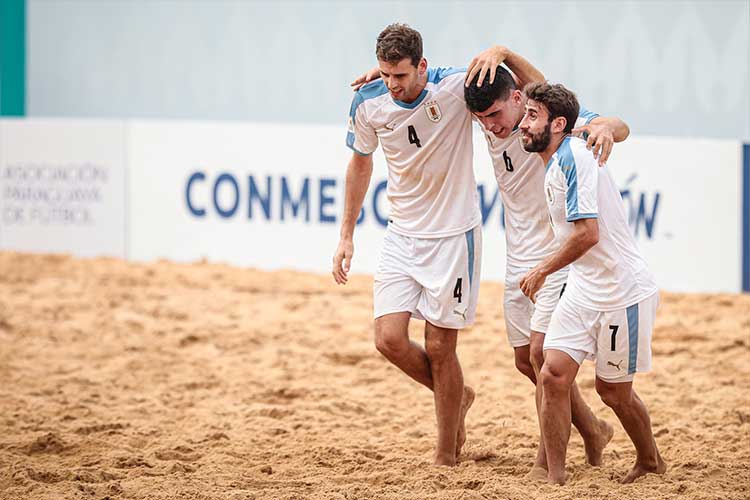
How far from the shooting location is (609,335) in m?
4.90

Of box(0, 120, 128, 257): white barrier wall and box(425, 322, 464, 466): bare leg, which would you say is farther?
box(0, 120, 128, 257): white barrier wall

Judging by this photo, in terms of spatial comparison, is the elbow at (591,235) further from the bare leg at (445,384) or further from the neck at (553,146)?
the bare leg at (445,384)

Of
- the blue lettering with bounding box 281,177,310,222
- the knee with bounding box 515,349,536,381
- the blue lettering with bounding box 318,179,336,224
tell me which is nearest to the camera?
the knee with bounding box 515,349,536,381

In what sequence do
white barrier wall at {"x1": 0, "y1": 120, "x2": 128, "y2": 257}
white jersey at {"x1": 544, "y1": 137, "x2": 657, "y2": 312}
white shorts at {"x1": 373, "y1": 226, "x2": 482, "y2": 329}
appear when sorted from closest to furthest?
white jersey at {"x1": 544, "y1": 137, "x2": 657, "y2": 312} → white shorts at {"x1": 373, "y1": 226, "x2": 482, "y2": 329} → white barrier wall at {"x1": 0, "y1": 120, "x2": 128, "y2": 257}

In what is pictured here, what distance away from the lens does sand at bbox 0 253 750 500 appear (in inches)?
207

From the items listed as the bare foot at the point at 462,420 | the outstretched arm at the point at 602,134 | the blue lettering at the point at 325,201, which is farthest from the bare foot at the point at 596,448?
the blue lettering at the point at 325,201

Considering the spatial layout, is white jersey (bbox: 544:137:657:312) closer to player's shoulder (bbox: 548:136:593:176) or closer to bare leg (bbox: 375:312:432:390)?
player's shoulder (bbox: 548:136:593:176)

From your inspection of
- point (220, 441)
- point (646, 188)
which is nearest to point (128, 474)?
point (220, 441)

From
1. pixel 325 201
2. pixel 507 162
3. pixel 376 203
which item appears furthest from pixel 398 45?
pixel 325 201

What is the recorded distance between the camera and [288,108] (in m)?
14.1

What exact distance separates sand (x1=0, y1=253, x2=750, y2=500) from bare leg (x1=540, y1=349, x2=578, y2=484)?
13 centimetres

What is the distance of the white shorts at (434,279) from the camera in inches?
220

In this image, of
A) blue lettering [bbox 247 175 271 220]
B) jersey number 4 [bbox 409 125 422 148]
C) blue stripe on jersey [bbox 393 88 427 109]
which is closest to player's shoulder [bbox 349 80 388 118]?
blue stripe on jersey [bbox 393 88 427 109]

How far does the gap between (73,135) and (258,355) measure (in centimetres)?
523
